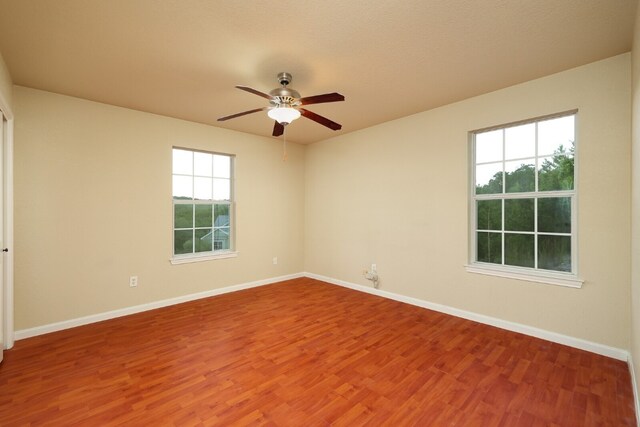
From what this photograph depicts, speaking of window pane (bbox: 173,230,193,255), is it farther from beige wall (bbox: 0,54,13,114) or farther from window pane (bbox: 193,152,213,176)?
beige wall (bbox: 0,54,13,114)

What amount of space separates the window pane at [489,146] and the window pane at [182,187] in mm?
3936

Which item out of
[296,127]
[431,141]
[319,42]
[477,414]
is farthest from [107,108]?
[477,414]

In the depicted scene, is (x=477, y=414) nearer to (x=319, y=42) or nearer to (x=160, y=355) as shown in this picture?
(x=160, y=355)

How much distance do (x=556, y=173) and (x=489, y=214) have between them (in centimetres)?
75

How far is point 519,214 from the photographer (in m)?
3.17

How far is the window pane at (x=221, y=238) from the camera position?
182 inches

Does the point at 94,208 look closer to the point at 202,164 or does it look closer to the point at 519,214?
the point at 202,164

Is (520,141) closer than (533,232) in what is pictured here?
No

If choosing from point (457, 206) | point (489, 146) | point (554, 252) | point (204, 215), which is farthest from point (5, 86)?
point (554, 252)

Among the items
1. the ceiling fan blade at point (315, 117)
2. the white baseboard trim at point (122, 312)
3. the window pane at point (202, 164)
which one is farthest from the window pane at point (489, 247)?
the window pane at point (202, 164)

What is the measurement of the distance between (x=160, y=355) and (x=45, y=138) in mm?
2650

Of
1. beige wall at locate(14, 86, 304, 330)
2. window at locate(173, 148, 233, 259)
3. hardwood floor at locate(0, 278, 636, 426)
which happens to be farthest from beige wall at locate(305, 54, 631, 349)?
beige wall at locate(14, 86, 304, 330)

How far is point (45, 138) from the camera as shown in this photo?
3.14 meters

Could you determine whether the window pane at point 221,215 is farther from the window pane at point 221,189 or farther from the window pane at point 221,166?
the window pane at point 221,166
